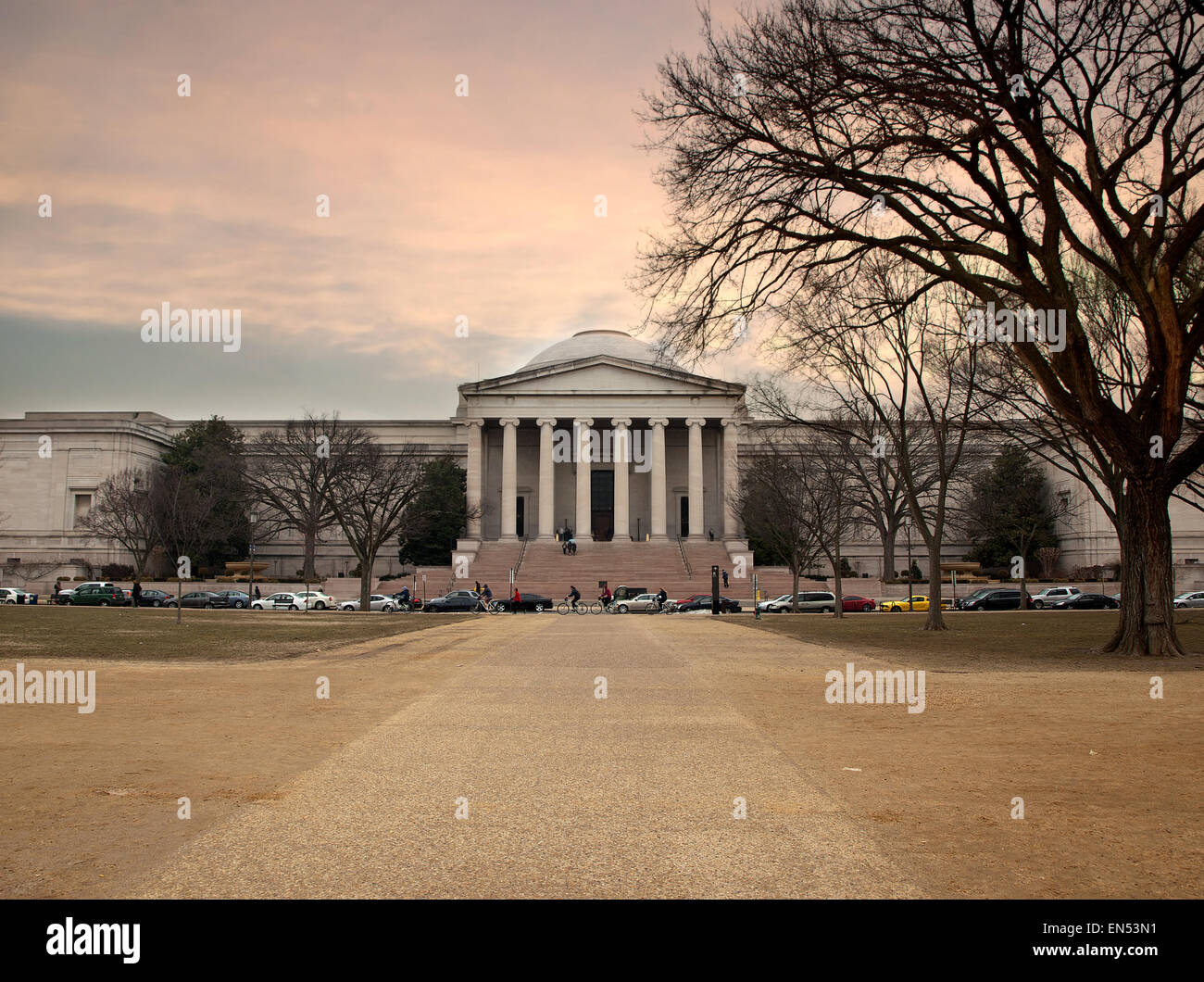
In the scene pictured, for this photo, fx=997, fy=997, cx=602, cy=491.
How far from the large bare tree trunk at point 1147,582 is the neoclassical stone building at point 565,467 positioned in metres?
57.7

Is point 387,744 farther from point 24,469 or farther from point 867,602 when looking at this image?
point 24,469

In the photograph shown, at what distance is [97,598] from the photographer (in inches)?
2454

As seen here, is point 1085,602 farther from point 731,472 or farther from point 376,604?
point 376,604

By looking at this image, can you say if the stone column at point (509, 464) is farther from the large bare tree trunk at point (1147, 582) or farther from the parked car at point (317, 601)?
the large bare tree trunk at point (1147, 582)

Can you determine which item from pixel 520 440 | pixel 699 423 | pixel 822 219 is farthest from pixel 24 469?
pixel 822 219

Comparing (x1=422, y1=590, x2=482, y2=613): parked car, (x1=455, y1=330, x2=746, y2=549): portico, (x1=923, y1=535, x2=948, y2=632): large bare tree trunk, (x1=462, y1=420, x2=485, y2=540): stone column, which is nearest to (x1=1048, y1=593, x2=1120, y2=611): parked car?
(x1=455, y1=330, x2=746, y2=549): portico

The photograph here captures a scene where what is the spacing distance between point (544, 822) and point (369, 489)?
56.2 meters

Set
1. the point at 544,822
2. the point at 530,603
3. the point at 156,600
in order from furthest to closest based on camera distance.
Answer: the point at 156,600, the point at 530,603, the point at 544,822

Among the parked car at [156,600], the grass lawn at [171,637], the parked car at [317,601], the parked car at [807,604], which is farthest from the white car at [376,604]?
the grass lawn at [171,637]

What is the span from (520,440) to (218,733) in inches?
3280

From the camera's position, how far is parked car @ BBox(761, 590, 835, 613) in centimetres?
5684

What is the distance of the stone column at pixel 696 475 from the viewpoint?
281 feet

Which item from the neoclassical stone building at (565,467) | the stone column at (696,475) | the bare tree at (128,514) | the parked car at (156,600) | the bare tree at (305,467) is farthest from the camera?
the stone column at (696,475)

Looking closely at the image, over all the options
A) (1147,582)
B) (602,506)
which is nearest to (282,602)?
(602,506)
